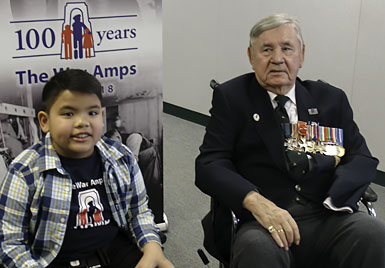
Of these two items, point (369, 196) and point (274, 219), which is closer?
point (274, 219)

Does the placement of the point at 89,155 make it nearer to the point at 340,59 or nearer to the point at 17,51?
the point at 17,51

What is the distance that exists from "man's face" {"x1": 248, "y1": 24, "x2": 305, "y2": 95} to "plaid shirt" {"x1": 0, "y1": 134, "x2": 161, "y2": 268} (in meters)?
0.76

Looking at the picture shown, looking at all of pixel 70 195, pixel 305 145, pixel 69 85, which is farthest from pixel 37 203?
pixel 305 145

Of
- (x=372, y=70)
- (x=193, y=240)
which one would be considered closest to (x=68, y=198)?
(x=193, y=240)

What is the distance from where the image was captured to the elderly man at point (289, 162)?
88.9 inches

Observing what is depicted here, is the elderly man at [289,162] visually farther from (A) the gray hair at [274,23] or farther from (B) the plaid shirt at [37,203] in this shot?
(B) the plaid shirt at [37,203]

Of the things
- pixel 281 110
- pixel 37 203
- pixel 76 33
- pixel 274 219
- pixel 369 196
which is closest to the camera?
pixel 37 203

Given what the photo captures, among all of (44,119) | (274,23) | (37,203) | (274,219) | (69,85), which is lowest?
(274,219)

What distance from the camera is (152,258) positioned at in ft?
7.12

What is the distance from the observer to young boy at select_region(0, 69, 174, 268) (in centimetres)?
206

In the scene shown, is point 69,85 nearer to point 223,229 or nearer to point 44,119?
point 44,119

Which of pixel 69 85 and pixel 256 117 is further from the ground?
pixel 69 85

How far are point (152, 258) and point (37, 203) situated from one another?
17.7 inches

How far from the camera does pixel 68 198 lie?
2.10 meters
